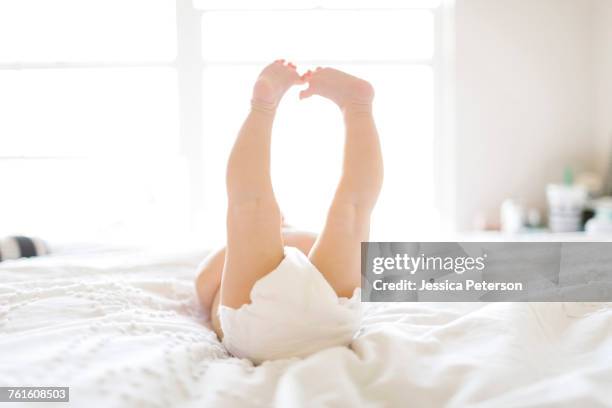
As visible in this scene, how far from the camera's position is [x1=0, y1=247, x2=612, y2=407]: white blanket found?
562 mm

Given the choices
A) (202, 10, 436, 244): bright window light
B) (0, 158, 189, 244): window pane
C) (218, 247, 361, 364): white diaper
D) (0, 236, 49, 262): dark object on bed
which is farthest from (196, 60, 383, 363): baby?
(0, 158, 189, 244): window pane

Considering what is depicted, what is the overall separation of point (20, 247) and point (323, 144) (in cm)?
169

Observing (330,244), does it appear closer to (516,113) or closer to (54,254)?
(54,254)

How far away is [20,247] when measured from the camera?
48.6 inches

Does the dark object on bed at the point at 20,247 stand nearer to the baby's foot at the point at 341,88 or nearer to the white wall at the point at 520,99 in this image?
the baby's foot at the point at 341,88

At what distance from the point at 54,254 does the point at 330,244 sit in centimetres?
83

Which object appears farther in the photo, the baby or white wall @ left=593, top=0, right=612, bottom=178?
white wall @ left=593, top=0, right=612, bottom=178

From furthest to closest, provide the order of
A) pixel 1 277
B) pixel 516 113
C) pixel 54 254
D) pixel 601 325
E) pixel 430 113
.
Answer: pixel 430 113
pixel 516 113
pixel 54 254
pixel 1 277
pixel 601 325

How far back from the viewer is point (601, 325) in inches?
27.5

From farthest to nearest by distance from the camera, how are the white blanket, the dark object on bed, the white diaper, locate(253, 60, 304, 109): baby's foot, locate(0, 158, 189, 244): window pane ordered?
locate(0, 158, 189, 244): window pane → the dark object on bed → locate(253, 60, 304, 109): baby's foot → the white diaper → the white blanket

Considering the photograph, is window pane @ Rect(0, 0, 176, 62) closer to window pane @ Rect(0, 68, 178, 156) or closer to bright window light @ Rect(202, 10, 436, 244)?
window pane @ Rect(0, 68, 178, 156)

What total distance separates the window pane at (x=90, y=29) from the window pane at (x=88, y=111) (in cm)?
9

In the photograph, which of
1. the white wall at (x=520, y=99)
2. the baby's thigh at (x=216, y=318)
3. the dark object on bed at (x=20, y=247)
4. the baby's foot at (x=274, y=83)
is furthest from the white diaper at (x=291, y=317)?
the white wall at (x=520, y=99)

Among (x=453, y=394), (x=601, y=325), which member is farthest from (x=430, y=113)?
(x=453, y=394)
